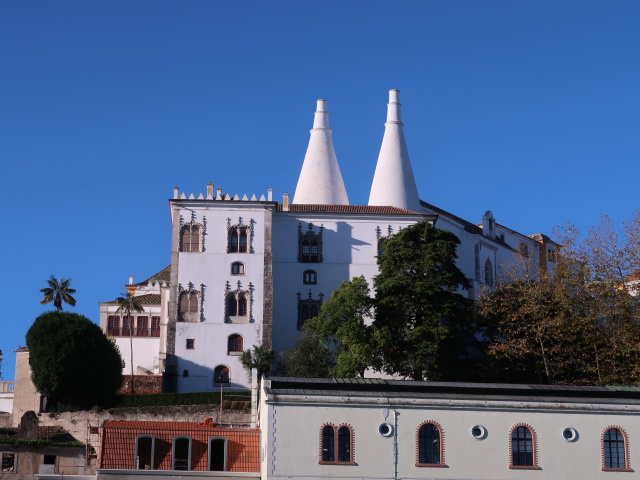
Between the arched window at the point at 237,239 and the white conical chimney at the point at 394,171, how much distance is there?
1210cm

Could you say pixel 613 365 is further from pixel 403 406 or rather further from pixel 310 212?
pixel 310 212

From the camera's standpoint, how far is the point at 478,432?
43.4 metres

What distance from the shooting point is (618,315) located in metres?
57.4

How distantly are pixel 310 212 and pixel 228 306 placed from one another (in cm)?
874

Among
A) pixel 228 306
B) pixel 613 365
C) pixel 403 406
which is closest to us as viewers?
pixel 403 406

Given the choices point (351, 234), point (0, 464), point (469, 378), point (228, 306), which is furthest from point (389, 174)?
point (0, 464)

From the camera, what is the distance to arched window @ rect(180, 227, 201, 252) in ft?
239

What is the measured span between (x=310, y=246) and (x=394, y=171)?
420 inches

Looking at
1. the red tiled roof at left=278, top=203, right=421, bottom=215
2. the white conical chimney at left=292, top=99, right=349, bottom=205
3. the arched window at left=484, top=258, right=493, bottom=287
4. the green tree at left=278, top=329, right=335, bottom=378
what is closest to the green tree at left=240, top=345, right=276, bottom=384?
the green tree at left=278, top=329, right=335, bottom=378

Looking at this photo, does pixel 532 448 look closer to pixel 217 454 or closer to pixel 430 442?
pixel 430 442

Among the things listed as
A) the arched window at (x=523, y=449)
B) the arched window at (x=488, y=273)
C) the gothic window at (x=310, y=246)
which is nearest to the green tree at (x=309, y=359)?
the gothic window at (x=310, y=246)

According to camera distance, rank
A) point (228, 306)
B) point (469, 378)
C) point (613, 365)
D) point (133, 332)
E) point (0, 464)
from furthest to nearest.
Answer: point (133, 332)
point (228, 306)
point (469, 378)
point (613, 365)
point (0, 464)

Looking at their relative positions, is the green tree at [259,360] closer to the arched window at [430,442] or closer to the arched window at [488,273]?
the arched window at [488,273]

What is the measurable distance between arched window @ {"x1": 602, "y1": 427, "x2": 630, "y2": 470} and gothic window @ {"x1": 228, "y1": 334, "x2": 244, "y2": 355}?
1237 inches
